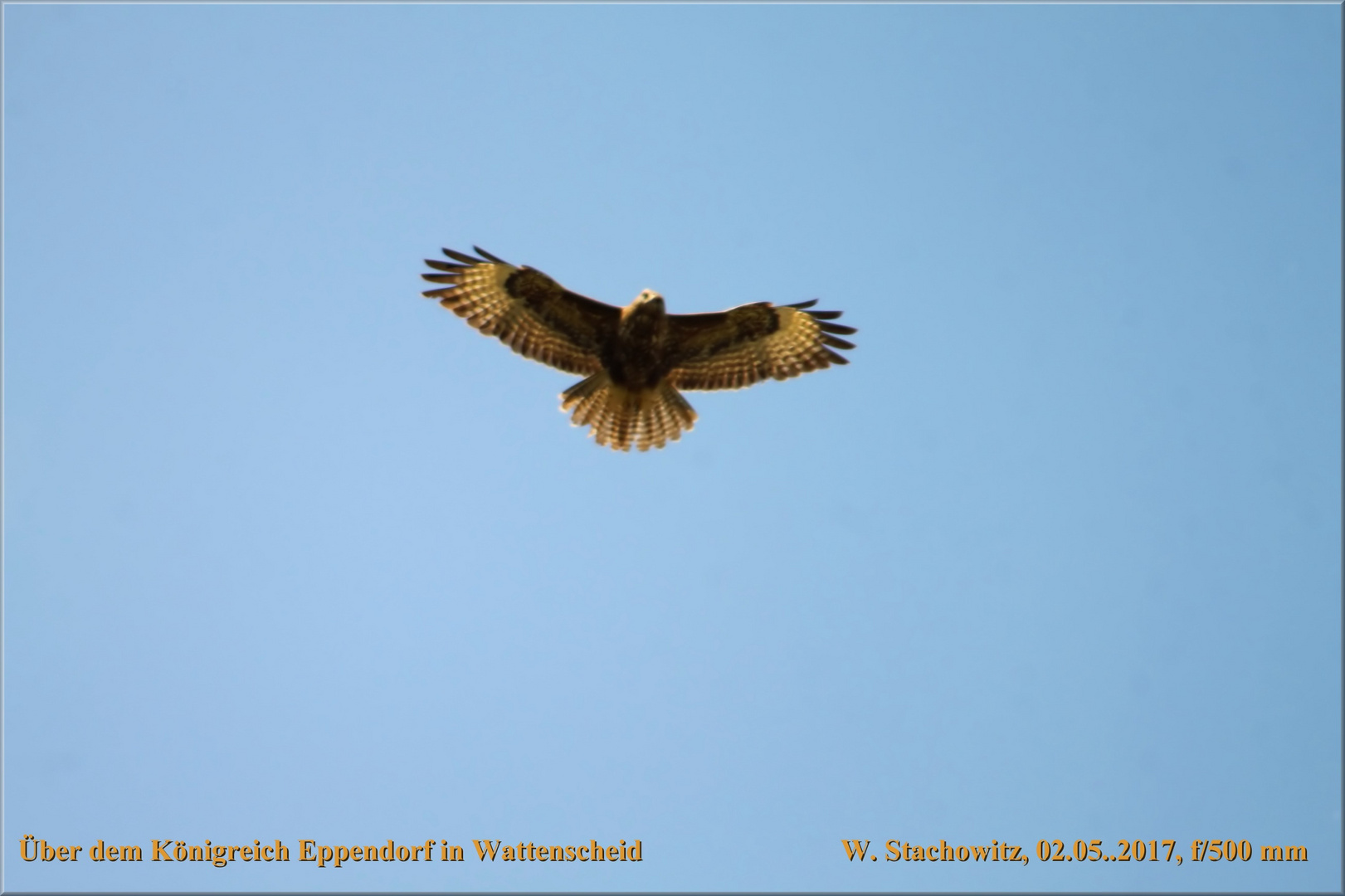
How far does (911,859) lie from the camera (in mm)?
8453

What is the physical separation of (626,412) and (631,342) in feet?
2.85

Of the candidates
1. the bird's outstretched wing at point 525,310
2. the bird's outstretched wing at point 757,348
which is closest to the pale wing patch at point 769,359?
the bird's outstretched wing at point 757,348

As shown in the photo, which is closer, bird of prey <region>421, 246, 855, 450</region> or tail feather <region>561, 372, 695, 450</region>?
bird of prey <region>421, 246, 855, 450</region>

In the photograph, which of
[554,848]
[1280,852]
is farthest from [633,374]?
[1280,852]

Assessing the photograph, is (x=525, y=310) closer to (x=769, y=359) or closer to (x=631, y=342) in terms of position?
(x=631, y=342)

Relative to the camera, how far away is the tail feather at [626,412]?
936cm

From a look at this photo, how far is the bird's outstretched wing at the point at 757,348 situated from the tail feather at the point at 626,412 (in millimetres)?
237

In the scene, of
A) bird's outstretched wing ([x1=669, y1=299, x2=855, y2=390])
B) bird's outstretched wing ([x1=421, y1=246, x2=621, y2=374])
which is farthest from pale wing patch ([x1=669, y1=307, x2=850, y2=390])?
bird's outstretched wing ([x1=421, y1=246, x2=621, y2=374])

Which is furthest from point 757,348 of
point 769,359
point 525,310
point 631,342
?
point 525,310

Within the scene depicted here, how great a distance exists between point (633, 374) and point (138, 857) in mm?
5928

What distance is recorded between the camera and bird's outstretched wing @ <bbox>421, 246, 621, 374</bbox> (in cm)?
877

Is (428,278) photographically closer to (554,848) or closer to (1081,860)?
(554,848)

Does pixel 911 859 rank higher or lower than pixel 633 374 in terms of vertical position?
lower

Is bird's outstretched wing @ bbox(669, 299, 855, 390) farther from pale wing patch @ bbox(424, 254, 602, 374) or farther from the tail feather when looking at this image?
pale wing patch @ bbox(424, 254, 602, 374)
